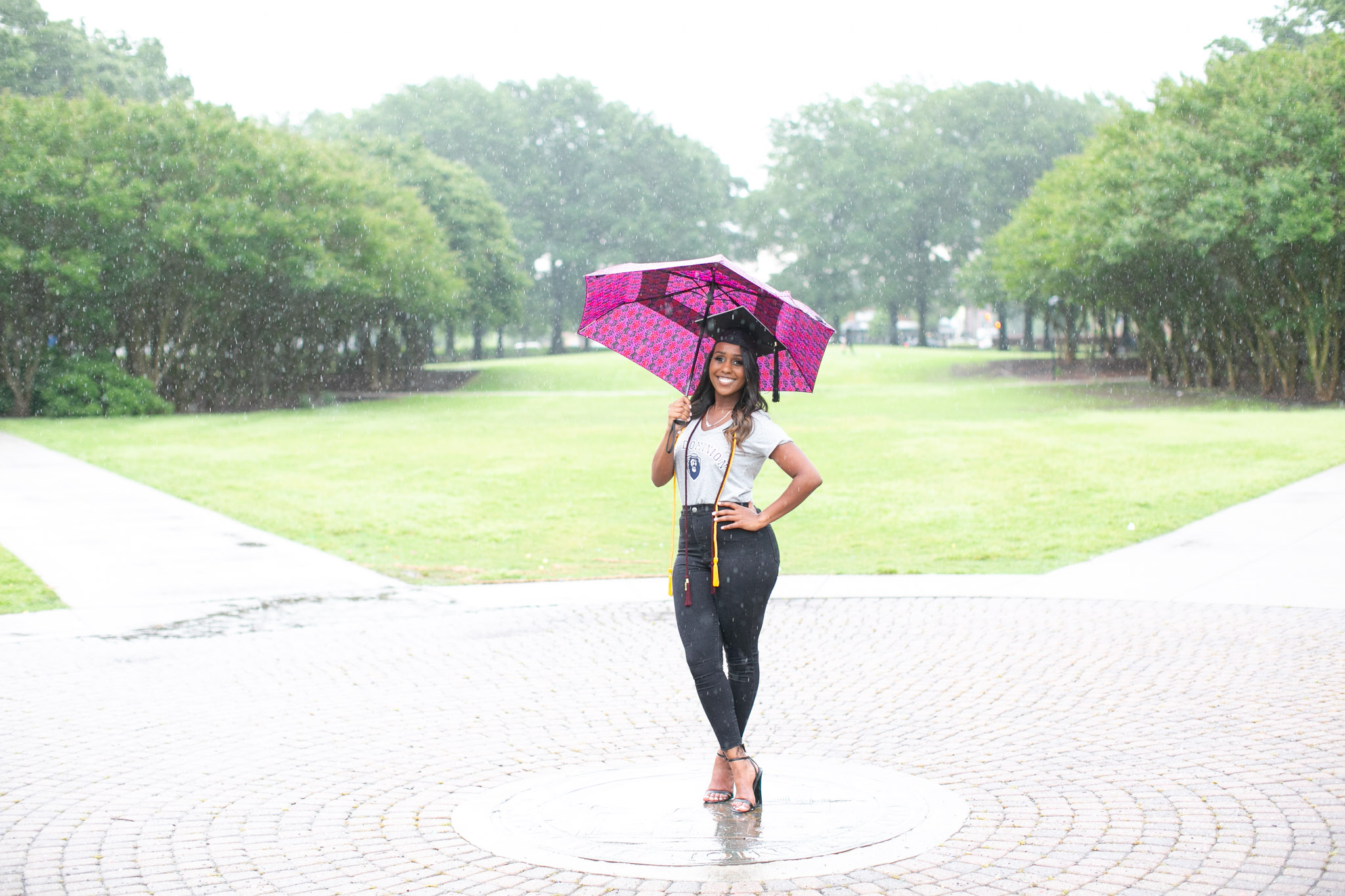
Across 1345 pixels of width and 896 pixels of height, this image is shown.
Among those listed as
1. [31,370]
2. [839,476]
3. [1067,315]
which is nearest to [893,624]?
[839,476]

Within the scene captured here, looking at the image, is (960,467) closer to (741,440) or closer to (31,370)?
(741,440)

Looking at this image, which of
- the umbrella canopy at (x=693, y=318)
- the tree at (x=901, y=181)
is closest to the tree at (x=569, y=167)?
the tree at (x=901, y=181)

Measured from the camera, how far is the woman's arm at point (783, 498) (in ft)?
15.8

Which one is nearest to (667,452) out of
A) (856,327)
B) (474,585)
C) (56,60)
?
(474,585)

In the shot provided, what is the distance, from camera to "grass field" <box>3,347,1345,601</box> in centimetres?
1382

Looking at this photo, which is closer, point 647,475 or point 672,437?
point 672,437

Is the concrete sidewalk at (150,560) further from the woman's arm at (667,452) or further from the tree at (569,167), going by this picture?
the tree at (569,167)

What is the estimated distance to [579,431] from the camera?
1183 inches

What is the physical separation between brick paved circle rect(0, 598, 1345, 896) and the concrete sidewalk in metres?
0.89

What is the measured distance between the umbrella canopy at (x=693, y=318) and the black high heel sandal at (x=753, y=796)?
1.38 metres

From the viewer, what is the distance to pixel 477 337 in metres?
68.8

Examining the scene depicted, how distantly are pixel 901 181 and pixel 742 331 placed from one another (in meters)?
82.5

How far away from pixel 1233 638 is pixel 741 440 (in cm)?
501

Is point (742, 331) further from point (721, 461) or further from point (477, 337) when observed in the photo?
point (477, 337)
